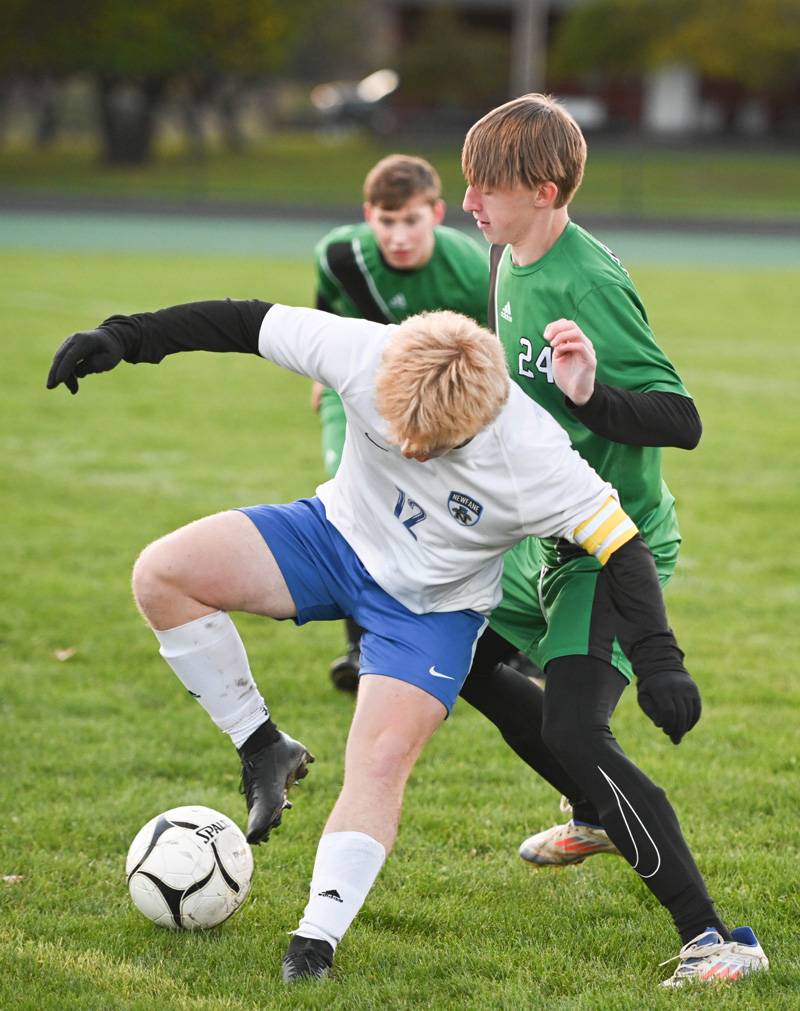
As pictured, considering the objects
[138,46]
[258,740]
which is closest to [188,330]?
[258,740]

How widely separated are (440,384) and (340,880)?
46.0 inches

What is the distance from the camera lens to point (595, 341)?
3.44 metres

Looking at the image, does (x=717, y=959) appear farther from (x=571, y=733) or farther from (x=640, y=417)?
(x=640, y=417)

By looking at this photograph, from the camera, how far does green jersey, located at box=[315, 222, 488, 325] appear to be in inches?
224

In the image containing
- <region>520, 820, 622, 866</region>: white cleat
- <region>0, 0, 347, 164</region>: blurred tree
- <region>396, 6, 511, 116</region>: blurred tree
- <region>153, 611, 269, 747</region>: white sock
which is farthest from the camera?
<region>396, 6, 511, 116</region>: blurred tree

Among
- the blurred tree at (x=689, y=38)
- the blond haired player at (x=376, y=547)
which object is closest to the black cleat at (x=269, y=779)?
the blond haired player at (x=376, y=547)

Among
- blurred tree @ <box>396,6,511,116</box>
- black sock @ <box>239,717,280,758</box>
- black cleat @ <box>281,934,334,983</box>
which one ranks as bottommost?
black cleat @ <box>281,934,334,983</box>

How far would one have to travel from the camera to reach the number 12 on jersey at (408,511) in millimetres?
3396

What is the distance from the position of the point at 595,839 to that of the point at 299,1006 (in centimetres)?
110

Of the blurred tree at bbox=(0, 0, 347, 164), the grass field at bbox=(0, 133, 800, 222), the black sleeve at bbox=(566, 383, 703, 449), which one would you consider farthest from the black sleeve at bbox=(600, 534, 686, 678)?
the blurred tree at bbox=(0, 0, 347, 164)

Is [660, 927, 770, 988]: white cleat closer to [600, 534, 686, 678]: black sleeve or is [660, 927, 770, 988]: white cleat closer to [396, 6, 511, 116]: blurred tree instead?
[600, 534, 686, 678]: black sleeve

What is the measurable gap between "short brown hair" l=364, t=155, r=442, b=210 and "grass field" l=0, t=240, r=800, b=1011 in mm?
1893

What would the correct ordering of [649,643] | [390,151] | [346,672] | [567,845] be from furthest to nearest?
[390,151], [346,672], [567,845], [649,643]

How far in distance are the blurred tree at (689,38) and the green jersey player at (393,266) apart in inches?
1382
